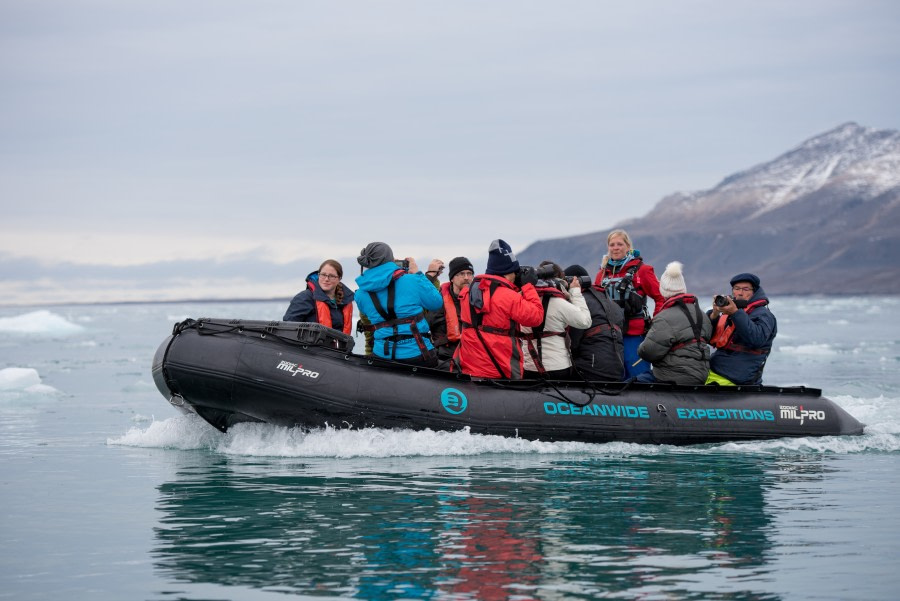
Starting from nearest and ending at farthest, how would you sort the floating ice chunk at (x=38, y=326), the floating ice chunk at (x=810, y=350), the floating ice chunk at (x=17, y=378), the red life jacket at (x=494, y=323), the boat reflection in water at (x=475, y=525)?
the boat reflection in water at (x=475, y=525) → the red life jacket at (x=494, y=323) → the floating ice chunk at (x=17, y=378) → the floating ice chunk at (x=810, y=350) → the floating ice chunk at (x=38, y=326)

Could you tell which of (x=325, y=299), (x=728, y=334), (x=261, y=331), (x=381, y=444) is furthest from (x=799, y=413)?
(x=261, y=331)

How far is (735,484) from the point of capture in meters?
8.99

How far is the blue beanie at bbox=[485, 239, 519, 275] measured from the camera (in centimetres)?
995

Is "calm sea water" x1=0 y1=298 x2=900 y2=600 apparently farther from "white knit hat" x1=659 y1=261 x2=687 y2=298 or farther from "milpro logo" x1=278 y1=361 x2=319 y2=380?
"white knit hat" x1=659 y1=261 x2=687 y2=298

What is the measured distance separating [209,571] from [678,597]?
Answer: 2.52 meters

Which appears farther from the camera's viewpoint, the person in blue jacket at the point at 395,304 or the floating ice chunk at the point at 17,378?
the floating ice chunk at the point at 17,378

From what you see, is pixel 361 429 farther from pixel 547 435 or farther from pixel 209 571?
pixel 209 571

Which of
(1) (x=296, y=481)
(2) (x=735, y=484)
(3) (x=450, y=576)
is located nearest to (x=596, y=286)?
(2) (x=735, y=484)

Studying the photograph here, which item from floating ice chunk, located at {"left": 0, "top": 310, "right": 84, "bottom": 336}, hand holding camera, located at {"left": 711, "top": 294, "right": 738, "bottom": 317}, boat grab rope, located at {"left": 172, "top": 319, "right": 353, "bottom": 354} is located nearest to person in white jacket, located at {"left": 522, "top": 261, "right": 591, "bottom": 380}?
hand holding camera, located at {"left": 711, "top": 294, "right": 738, "bottom": 317}

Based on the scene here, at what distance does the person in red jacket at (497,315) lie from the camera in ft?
32.5

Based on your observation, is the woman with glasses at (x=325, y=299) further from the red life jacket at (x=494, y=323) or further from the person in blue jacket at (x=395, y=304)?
the red life jacket at (x=494, y=323)

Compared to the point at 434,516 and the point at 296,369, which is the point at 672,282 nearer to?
the point at 296,369

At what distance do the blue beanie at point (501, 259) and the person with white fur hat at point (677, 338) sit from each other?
1400mm

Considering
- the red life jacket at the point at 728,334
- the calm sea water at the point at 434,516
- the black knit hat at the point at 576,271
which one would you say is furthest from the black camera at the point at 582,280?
Result: the calm sea water at the point at 434,516
